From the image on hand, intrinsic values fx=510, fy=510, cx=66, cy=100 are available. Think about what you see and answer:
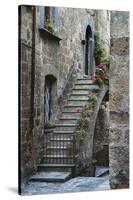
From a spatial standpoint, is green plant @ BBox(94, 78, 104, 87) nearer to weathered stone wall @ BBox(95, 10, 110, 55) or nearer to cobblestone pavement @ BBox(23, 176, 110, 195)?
weathered stone wall @ BBox(95, 10, 110, 55)

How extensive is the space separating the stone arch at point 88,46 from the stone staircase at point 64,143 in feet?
0.55

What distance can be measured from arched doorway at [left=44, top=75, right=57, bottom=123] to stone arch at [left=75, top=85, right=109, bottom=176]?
2.08 ft

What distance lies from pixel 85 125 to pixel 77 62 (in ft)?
2.86

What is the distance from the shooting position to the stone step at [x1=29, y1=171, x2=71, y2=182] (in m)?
6.28

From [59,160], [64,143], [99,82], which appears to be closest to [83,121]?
[64,143]

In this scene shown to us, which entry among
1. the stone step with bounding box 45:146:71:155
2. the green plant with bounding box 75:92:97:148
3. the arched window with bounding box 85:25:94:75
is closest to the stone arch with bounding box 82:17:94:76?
the arched window with bounding box 85:25:94:75

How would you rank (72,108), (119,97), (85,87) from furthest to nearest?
(85,87) → (72,108) → (119,97)

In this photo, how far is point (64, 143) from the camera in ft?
22.0

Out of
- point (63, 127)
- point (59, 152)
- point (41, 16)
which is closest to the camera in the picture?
point (41, 16)

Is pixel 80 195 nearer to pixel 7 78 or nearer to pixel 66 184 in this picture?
pixel 66 184

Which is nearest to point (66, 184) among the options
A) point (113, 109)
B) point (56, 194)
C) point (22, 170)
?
point (56, 194)

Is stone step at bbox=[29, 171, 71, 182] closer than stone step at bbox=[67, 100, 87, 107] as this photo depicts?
Yes

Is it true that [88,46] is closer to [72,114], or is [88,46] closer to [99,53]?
[99,53]

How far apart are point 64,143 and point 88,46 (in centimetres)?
139
